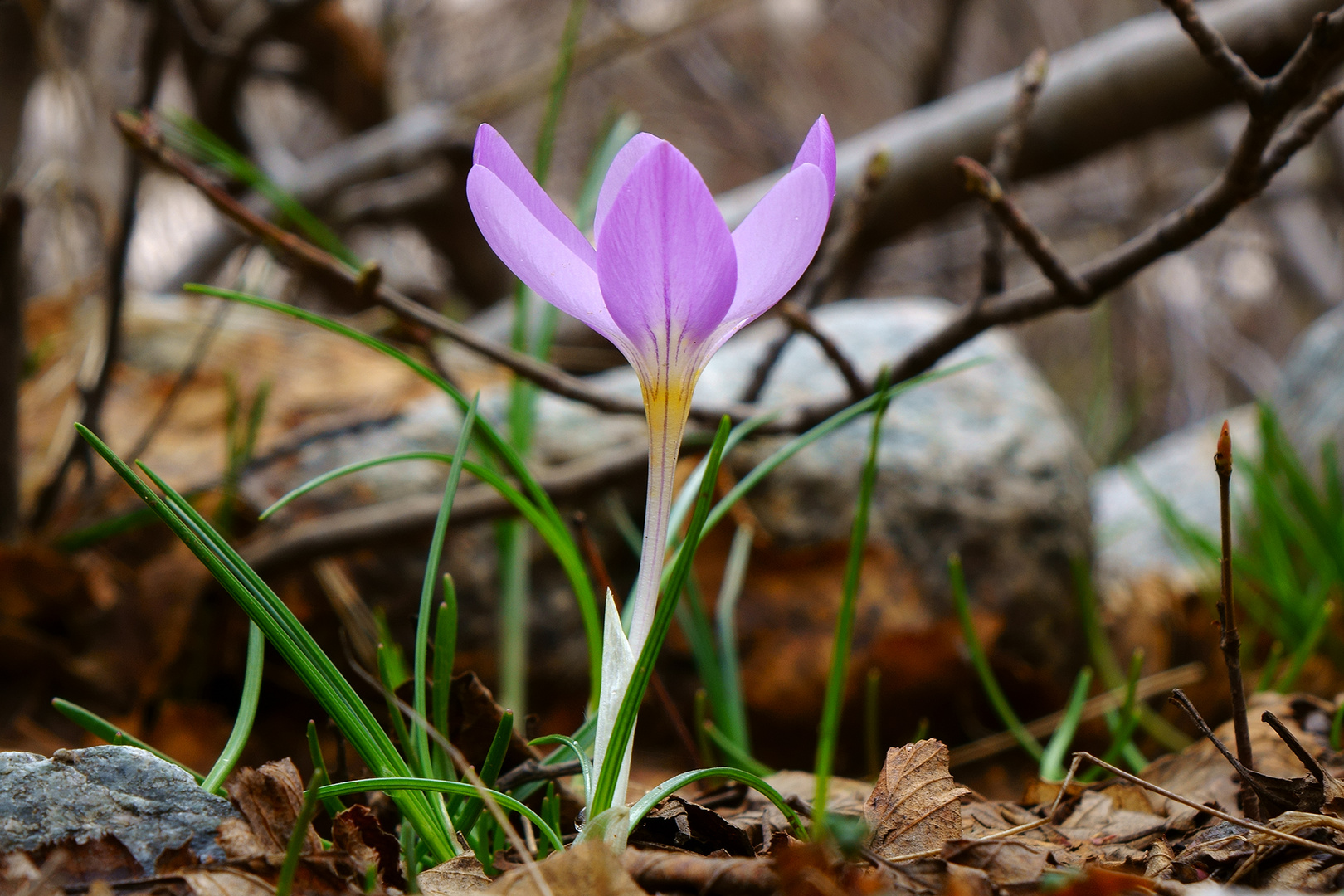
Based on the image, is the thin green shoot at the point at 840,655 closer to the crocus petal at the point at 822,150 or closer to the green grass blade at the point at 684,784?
the green grass blade at the point at 684,784

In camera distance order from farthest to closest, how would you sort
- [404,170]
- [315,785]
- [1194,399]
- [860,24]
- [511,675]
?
[860,24]
[1194,399]
[404,170]
[511,675]
[315,785]

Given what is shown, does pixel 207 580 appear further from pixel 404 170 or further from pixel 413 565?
pixel 404 170

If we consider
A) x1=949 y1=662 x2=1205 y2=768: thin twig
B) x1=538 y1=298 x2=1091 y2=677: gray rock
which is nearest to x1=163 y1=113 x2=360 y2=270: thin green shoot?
x1=538 y1=298 x2=1091 y2=677: gray rock

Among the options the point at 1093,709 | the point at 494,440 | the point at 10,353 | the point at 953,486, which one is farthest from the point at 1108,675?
the point at 10,353

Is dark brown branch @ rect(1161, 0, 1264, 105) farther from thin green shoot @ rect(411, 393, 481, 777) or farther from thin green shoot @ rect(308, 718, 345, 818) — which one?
thin green shoot @ rect(308, 718, 345, 818)

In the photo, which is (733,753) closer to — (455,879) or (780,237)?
(455,879)

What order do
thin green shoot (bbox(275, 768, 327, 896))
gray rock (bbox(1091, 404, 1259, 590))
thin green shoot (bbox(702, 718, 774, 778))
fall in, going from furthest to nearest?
1. gray rock (bbox(1091, 404, 1259, 590))
2. thin green shoot (bbox(702, 718, 774, 778))
3. thin green shoot (bbox(275, 768, 327, 896))

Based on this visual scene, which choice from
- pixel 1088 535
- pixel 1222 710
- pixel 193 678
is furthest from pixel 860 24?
pixel 193 678
